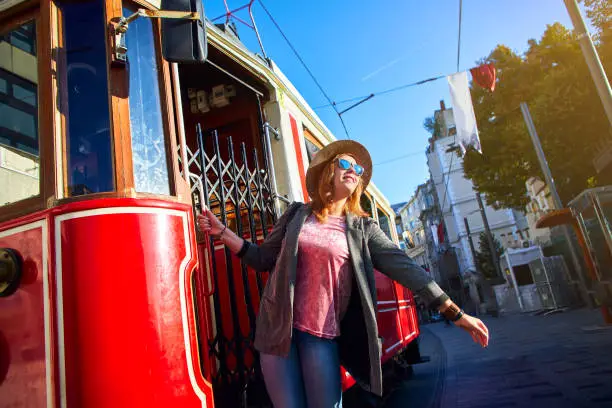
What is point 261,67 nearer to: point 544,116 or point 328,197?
point 328,197

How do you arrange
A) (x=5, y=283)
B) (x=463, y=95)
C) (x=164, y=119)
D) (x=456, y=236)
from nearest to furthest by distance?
(x=5, y=283) < (x=164, y=119) < (x=463, y=95) < (x=456, y=236)

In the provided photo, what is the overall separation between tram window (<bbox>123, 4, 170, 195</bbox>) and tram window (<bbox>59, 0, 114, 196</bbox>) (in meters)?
0.14

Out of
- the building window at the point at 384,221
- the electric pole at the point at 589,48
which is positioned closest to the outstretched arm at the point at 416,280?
the electric pole at the point at 589,48

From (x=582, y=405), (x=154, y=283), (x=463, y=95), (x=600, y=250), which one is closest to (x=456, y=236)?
(x=600, y=250)

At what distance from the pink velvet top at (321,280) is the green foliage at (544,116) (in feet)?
42.9

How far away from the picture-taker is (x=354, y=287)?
85.7 inches

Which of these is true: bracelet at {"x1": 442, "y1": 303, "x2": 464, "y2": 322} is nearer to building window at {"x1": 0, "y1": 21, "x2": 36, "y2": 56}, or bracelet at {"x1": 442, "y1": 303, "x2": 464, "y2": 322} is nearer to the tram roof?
building window at {"x1": 0, "y1": 21, "x2": 36, "y2": 56}

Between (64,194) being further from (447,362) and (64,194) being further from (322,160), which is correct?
(447,362)

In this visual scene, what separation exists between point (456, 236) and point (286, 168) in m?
39.4

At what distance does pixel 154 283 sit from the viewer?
6.45 feet

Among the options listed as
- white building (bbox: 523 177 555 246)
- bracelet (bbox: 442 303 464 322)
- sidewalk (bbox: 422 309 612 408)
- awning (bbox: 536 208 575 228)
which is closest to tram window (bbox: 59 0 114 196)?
bracelet (bbox: 442 303 464 322)

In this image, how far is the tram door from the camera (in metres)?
3.07

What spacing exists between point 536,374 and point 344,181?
4586 mm

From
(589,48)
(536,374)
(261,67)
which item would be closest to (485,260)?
(589,48)
